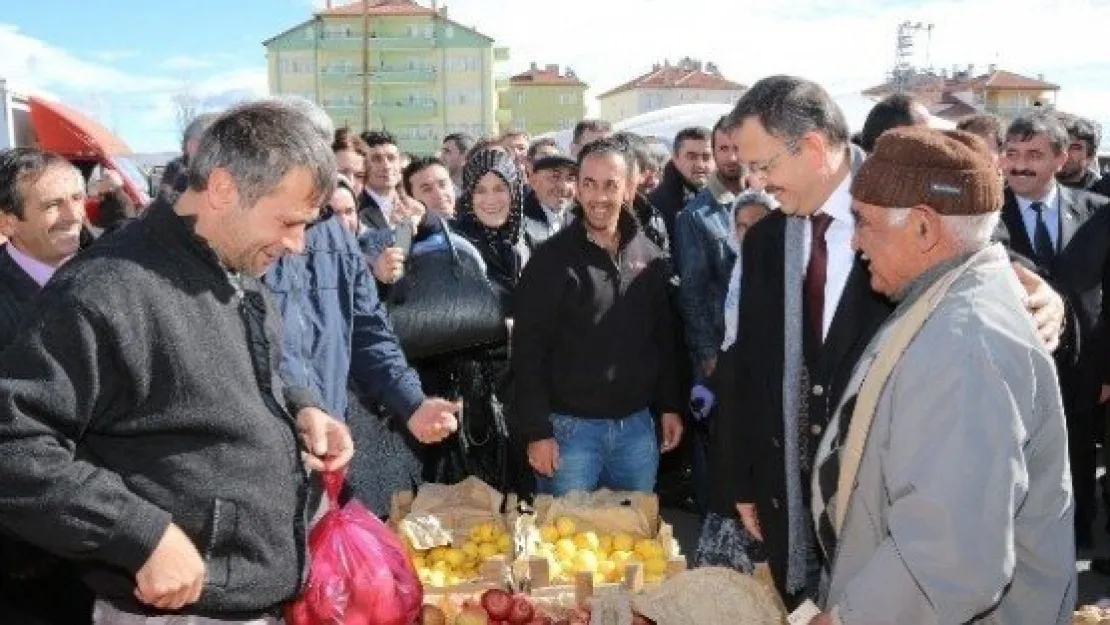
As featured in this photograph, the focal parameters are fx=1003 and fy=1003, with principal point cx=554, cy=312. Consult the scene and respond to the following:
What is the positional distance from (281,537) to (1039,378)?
154 centimetres

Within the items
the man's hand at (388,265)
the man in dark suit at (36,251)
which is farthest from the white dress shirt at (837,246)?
the man in dark suit at (36,251)

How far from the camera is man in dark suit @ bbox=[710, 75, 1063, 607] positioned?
109 inches

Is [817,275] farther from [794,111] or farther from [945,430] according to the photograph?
[945,430]

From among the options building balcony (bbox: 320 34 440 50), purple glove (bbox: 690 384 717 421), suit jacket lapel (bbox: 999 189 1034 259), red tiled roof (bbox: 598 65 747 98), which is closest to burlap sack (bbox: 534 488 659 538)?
purple glove (bbox: 690 384 717 421)

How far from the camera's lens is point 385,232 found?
4.47m

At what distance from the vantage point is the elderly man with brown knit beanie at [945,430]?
6.09 ft

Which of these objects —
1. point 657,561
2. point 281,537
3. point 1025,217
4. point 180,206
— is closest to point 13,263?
point 180,206

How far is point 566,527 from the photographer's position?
372cm

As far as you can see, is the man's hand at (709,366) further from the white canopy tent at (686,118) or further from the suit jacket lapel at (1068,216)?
the white canopy tent at (686,118)

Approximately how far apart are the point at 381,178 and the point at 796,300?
10.8 ft

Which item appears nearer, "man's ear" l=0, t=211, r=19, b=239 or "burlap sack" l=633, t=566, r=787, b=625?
"burlap sack" l=633, t=566, r=787, b=625

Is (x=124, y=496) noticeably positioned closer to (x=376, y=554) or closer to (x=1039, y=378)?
(x=376, y=554)

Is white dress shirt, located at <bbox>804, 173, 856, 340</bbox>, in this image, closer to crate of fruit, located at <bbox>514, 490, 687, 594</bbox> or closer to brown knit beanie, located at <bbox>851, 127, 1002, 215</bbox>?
brown knit beanie, located at <bbox>851, 127, 1002, 215</bbox>

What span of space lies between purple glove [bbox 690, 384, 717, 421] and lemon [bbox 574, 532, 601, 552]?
1396 millimetres
